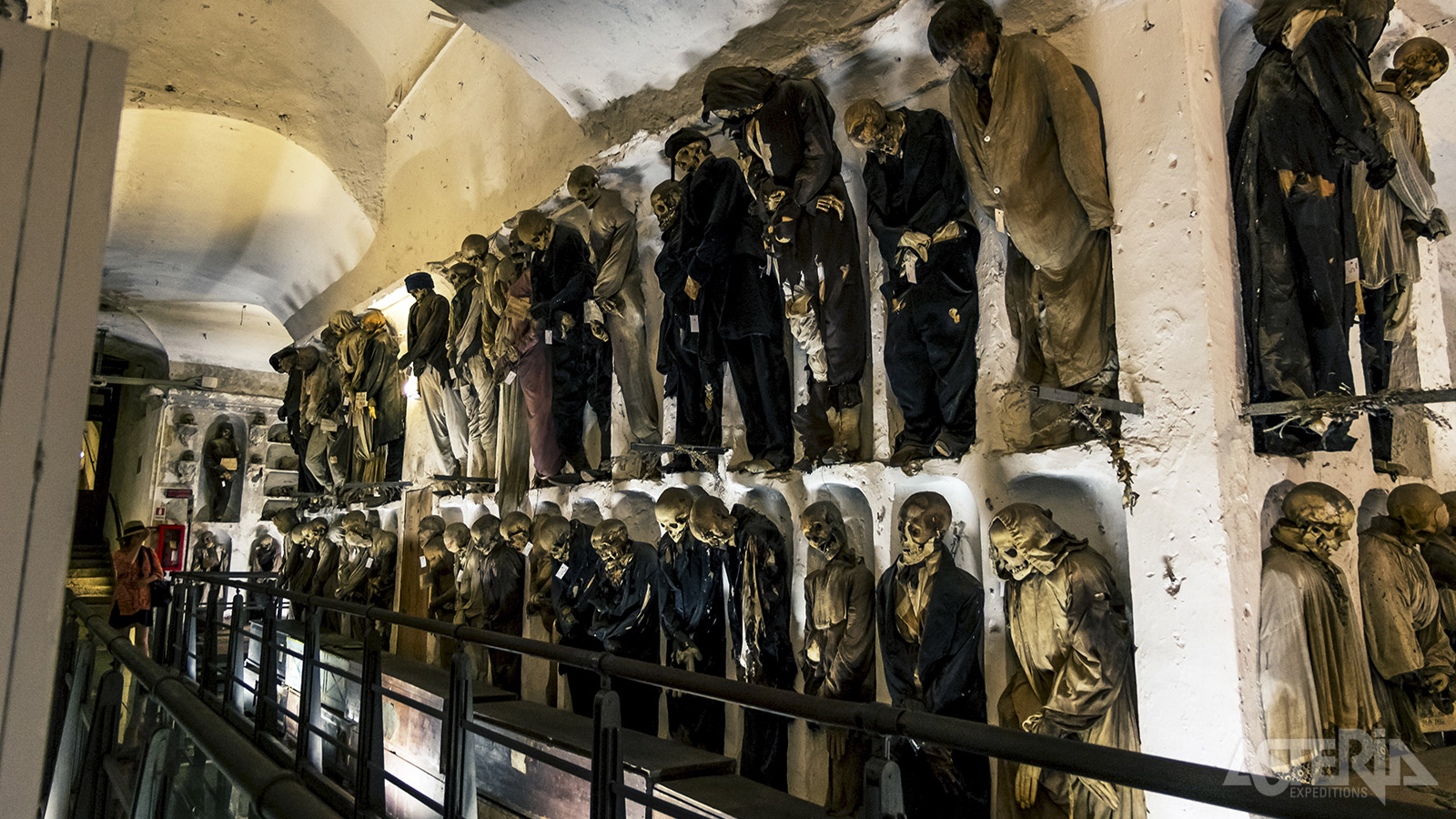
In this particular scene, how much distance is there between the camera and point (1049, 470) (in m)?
3.70

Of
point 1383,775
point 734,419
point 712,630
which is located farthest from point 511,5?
point 1383,775

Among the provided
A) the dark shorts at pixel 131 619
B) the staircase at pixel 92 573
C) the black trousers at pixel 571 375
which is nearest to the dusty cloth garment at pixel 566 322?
the black trousers at pixel 571 375

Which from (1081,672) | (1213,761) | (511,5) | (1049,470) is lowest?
(1213,761)

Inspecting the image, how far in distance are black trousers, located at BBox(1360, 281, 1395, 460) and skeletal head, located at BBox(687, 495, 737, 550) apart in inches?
117

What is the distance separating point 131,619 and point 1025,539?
954 centimetres

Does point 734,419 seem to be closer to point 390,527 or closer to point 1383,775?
point 1383,775

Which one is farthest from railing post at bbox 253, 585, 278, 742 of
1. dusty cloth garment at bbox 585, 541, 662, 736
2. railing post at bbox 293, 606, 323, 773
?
dusty cloth garment at bbox 585, 541, 662, 736

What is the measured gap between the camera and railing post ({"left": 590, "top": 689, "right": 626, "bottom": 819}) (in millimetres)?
3076

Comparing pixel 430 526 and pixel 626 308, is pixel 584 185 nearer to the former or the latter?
pixel 626 308

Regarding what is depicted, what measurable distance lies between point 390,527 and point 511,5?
599cm

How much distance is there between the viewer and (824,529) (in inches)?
166

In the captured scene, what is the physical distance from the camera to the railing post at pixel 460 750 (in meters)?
3.80

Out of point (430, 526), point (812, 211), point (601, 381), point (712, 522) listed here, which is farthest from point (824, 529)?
point (430, 526)

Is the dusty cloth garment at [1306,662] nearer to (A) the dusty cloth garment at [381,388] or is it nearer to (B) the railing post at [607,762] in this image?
(B) the railing post at [607,762]
